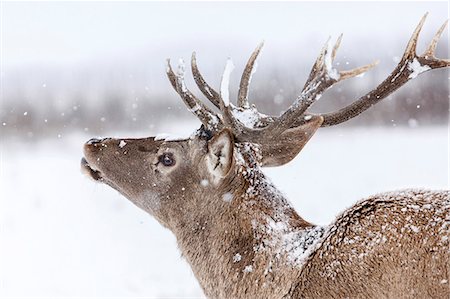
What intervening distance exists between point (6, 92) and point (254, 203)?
35.6m

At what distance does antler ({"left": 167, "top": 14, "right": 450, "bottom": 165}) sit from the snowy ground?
1.57 meters

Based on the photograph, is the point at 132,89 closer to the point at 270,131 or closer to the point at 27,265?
the point at 27,265

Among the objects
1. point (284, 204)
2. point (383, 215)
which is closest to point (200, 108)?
point (284, 204)

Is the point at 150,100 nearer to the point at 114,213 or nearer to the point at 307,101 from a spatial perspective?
the point at 114,213

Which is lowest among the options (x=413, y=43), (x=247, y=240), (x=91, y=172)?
(x=247, y=240)

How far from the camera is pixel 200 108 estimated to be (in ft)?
15.3

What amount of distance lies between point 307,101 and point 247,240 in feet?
2.76

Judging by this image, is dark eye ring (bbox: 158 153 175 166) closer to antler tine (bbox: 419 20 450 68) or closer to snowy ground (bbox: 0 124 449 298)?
snowy ground (bbox: 0 124 449 298)

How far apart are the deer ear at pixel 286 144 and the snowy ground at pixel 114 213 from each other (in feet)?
5.39

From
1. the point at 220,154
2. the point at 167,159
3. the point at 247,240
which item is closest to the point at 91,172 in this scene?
the point at 167,159

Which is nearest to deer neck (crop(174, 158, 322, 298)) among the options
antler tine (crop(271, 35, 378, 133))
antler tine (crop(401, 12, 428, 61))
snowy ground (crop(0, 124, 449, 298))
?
antler tine (crop(271, 35, 378, 133))

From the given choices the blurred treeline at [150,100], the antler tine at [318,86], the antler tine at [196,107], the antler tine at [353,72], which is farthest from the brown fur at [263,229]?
the blurred treeline at [150,100]

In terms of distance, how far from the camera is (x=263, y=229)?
172 inches

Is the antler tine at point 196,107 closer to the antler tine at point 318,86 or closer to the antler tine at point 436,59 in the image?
the antler tine at point 318,86
